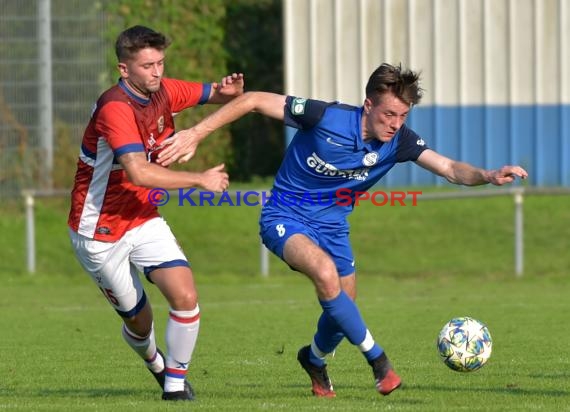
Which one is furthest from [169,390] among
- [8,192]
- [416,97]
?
[8,192]

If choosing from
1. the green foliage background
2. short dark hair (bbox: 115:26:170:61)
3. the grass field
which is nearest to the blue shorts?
the grass field

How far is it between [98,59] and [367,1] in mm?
4580

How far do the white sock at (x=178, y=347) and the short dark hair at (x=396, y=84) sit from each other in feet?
5.83

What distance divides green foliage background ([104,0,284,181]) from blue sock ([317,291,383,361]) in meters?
13.9

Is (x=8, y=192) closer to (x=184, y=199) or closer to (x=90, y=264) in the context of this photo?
(x=184, y=199)

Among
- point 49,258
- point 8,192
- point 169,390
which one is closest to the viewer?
point 169,390

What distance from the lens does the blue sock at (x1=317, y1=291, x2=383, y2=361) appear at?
25.3ft

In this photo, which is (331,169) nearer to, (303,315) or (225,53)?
(303,315)

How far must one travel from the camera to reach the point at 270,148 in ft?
80.6

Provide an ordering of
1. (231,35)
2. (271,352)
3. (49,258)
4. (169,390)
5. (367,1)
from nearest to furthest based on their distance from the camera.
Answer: (169,390) → (271,352) → (49,258) → (367,1) → (231,35)

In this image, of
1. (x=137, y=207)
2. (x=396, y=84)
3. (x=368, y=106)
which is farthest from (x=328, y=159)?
(x=137, y=207)

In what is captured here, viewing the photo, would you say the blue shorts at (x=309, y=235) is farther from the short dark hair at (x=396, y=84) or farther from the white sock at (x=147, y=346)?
the white sock at (x=147, y=346)

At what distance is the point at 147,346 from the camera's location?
331 inches

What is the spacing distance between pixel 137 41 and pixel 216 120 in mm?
683
